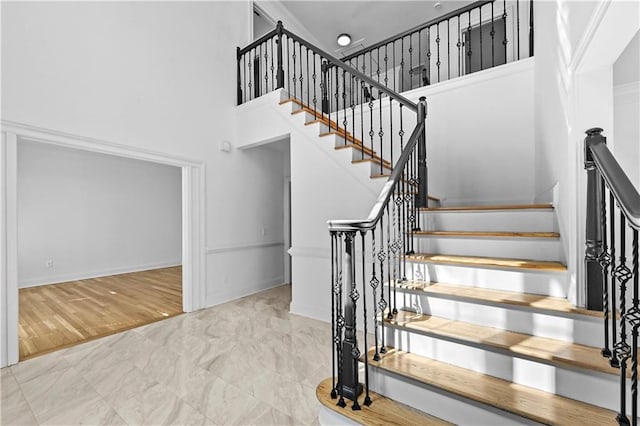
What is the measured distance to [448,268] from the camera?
217 centimetres

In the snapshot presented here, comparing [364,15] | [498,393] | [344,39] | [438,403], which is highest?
[364,15]

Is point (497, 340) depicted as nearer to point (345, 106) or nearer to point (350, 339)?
point (350, 339)

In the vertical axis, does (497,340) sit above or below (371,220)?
below

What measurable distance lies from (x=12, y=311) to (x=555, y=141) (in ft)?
15.3

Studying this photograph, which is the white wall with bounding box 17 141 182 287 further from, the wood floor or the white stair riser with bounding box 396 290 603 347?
the white stair riser with bounding box 396 290 603 347

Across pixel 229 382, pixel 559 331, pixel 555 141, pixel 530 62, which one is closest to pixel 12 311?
pixel 229 382

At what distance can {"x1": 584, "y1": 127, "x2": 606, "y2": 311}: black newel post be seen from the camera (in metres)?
1.53

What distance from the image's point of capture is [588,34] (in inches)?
55.9

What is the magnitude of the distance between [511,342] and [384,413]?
0.77 meters

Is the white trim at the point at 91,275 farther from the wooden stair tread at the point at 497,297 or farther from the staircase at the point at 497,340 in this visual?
the wooden stair tread at the point at 497,297

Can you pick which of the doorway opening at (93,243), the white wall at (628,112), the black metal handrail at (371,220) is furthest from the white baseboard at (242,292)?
the white wall at (628,112)

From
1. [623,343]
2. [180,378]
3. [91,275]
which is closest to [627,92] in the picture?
[623,343]

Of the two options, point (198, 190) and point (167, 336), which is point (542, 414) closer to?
point (167, 336)

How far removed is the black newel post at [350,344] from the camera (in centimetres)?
166
